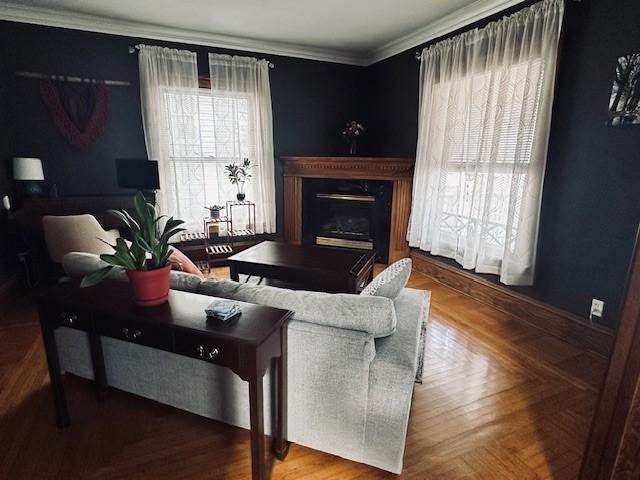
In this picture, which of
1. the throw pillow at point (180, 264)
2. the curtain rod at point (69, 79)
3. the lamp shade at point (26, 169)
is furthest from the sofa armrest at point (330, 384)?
the curtain rod at point (69, 79)

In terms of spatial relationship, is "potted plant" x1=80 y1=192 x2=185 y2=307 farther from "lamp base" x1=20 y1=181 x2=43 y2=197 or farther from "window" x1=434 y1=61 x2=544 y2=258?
"lamp base" x1=20 y1=181 x2=43 y2=197

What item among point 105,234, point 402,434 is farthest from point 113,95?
point 402,434

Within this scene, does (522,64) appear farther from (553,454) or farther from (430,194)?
(553,454)

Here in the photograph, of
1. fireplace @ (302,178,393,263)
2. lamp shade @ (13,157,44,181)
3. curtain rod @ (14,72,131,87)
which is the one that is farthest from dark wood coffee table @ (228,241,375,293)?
curtain rod @ (14,72,131,87)

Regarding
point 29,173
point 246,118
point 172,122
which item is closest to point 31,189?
point 29,173

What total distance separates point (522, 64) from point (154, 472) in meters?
3.37

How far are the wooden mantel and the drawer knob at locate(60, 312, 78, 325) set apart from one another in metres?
3.24

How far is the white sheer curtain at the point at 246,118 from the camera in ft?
13.1

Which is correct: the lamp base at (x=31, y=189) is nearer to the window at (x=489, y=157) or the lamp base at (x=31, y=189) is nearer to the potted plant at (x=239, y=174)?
the potted plant at (x=239, y=174)

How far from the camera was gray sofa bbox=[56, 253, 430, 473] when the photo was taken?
133 cm

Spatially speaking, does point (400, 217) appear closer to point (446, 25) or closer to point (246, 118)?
point (446, 25)

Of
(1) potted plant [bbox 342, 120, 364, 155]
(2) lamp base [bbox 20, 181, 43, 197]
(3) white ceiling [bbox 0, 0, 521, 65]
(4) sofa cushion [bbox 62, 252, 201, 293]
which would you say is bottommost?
(4) sofa cushion [bbox 62, 252, 201, 293]

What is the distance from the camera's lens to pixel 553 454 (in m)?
1.54

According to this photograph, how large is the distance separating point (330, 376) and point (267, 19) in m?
3.42
